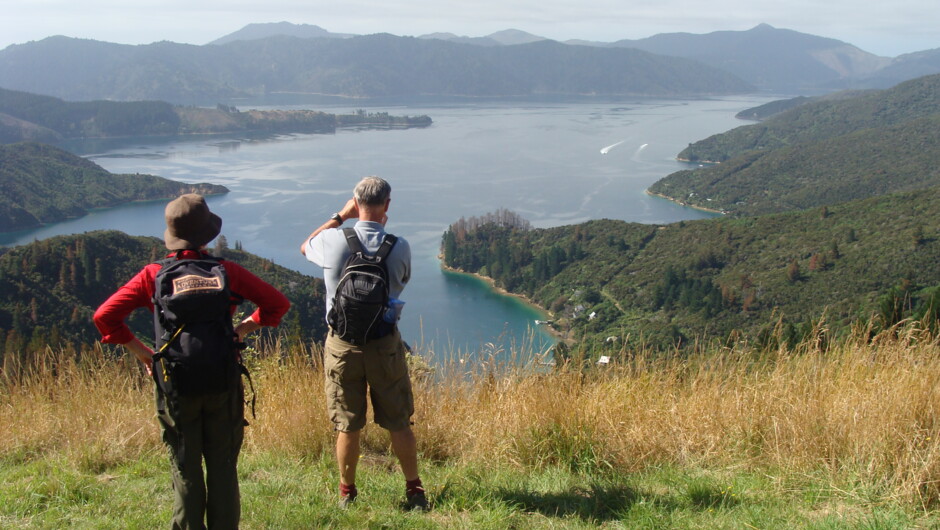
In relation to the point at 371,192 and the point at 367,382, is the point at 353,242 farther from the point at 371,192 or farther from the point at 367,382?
the point at 367,382

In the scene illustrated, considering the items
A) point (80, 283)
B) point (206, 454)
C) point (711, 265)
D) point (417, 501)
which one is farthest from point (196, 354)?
point (711, 265)

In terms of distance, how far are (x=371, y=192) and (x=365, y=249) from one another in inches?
8.8

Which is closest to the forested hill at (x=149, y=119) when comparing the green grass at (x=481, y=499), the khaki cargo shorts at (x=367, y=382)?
the green grass at (x=481, y=499)

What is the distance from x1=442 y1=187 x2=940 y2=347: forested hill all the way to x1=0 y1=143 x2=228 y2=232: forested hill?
130ft

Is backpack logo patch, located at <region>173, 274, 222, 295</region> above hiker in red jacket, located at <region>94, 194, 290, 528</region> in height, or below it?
above

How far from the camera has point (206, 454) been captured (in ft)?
7.61

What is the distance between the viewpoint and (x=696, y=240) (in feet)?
174

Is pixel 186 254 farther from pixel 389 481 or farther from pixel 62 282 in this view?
pixel 62 282

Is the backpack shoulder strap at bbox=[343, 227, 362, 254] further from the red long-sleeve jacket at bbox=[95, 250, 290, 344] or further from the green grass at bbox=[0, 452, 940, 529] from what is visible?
the green grass at bbox=[0, 452, 940, 529]

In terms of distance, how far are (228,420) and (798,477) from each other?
2.17 metres

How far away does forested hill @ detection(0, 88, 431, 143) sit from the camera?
145625 millimetres

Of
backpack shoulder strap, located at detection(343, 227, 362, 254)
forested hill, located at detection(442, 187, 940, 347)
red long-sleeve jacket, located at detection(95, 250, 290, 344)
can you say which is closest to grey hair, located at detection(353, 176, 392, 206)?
backpack shoulder strap, located at detection(343, 227, 362, 254)

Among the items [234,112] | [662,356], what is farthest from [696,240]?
[234,112]

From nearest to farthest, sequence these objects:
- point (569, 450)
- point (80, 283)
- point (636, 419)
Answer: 1. point (569, 450)
2. point (636, 419)
3. point (80, 283)
